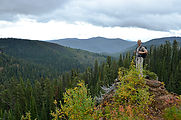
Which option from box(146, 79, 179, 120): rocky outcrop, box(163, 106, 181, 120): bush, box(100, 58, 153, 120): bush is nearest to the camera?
box(100, 58, 153, 120): bush

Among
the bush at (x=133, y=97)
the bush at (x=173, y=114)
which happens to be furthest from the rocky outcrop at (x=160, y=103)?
the bush at (x=133, y=97)

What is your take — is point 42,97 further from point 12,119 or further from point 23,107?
point 12,119

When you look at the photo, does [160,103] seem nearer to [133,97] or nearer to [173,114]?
[173,114]

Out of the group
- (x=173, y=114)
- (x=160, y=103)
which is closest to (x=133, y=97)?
(x=173, y=114)

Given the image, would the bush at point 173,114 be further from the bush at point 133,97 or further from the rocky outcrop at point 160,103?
the bush at point 133,97

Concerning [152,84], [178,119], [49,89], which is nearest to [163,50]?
[49,89]

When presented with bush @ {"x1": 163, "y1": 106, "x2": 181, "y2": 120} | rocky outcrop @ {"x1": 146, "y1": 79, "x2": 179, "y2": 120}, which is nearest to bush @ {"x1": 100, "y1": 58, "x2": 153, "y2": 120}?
rocky outcrop @ {"x1": 146, "y1": 79, "x2": 179, "y2": 120}

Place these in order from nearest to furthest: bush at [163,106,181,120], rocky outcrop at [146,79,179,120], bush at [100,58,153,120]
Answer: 1. bush at [100,58,153,120]
2. bush at [163,106,181,120]
3. rocky outcrop at [146,79,179,120]

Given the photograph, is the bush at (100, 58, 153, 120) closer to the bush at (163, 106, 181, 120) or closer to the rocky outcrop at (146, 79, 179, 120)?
the rocky outcrop at (146, 79, 179, 120)

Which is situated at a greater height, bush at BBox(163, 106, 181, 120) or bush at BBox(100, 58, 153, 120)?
bush at BBox(100, 58, 153, 120)

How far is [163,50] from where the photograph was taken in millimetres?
98562

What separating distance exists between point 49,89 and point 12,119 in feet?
68.4

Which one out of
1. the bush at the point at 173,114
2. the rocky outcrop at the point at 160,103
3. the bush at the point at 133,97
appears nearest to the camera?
the bush at the point at 133,97

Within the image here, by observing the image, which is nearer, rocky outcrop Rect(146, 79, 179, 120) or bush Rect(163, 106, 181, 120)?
bush Rect(163, 106, 181, 120)
